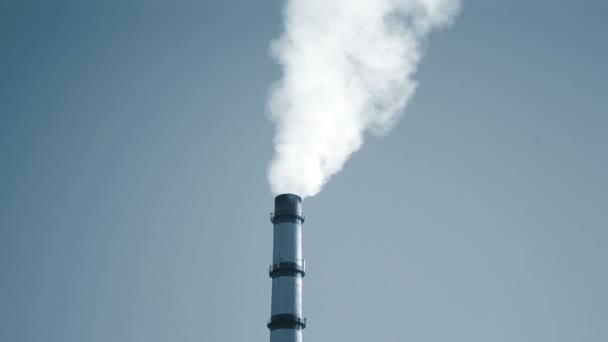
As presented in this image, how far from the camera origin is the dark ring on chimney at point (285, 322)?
57.0 meters

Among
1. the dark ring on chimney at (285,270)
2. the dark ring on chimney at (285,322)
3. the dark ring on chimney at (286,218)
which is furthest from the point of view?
the dark ring on chimney at (286,218)

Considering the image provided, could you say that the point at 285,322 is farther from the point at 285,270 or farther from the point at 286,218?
the point at 286,218

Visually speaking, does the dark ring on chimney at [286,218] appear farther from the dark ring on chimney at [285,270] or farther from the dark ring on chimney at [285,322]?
the dark ring on chimney at [285,322]

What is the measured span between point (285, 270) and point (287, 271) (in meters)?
0.21

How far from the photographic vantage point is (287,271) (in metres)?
59.5

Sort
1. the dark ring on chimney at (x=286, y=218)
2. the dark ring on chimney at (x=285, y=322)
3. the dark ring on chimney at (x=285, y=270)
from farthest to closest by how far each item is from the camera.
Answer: the dark ring on chimney at (x=286, y=218) → the dark ring on chimney at (x=285, y=270) → the dark ring on chimney at (x=285, y=322)

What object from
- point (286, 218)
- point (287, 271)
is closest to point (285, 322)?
point (287, 271)

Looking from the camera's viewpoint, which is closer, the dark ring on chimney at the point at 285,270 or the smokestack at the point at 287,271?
the smokestack at the point at 287,271

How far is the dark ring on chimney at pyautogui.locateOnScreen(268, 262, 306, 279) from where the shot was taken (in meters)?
59.5

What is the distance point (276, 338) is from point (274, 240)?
32.7 feet

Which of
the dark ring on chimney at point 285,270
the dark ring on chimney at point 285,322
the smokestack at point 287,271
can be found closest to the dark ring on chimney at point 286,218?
the smokestack at point 287,271

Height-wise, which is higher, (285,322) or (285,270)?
(285,270)

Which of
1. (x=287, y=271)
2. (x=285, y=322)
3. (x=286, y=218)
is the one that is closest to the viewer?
(x=285, y=322)

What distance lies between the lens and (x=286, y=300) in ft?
191
